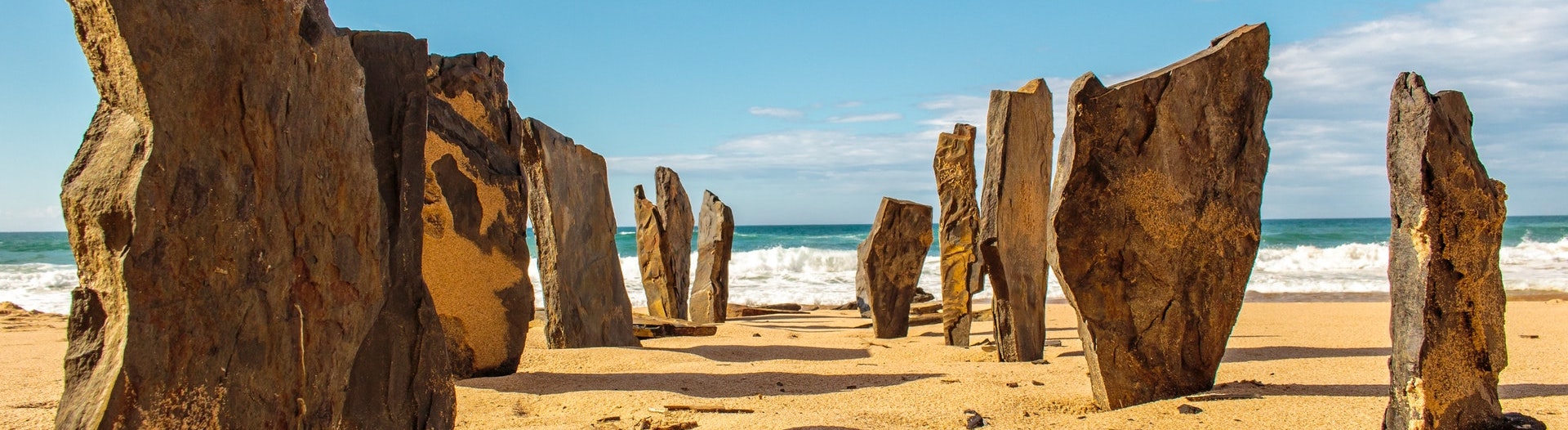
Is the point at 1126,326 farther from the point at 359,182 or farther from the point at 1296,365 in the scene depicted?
the point at 359,182

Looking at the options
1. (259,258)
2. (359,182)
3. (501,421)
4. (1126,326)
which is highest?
(359,182)

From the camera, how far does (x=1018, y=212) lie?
6.76 meters

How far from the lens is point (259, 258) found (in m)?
2.79

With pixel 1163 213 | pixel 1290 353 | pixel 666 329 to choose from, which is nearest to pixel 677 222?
pixel 666 329

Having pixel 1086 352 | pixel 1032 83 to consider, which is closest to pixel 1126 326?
pixel 1086 352

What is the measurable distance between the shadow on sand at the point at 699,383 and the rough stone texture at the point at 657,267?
5.84 meters

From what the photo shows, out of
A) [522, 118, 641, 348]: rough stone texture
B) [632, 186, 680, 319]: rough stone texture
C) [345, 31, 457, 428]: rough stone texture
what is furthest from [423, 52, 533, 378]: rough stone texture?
[632, 186, 680, 319]: rough stone texture

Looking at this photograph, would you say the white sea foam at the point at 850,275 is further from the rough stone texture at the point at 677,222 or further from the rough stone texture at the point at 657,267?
the rough stone texture at the point at 657,267

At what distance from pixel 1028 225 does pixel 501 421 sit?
11.9 ft

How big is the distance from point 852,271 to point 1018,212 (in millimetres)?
20994

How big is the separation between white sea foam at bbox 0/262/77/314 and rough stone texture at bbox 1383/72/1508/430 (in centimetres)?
1630

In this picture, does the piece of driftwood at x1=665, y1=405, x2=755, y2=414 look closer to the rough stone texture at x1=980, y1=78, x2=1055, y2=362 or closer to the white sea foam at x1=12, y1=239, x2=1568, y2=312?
the rough stone texture at x1=980, y1=78, x2=1055, y2=362

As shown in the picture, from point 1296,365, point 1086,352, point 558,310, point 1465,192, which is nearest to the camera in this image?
point 1465,192

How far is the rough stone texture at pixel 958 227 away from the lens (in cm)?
829
